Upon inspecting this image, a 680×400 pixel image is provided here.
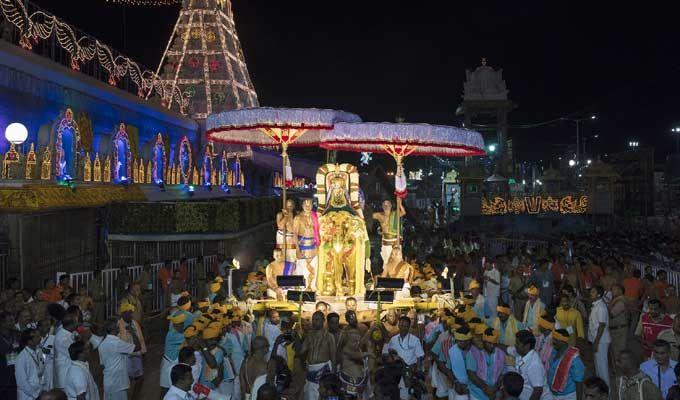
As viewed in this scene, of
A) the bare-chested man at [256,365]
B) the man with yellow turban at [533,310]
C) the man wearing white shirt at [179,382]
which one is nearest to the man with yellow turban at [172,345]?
the bare-chested man at [256,365]

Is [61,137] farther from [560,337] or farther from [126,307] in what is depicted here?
[560,337]

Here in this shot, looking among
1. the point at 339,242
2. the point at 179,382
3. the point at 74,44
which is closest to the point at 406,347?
the point at 179,382

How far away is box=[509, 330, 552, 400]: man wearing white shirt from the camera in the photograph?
20.4 feet

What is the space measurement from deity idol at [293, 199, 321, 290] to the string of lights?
8933 millimetres

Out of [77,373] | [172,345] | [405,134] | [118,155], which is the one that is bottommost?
[172,345]

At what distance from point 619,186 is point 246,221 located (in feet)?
93.3

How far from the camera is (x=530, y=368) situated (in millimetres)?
6234

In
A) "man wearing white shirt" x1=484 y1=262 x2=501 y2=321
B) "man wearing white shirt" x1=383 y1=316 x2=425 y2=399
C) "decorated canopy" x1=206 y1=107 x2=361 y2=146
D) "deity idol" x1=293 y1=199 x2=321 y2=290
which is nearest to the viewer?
"man wearing white shirt" x1=383 y1=316 x2=425 y2=399

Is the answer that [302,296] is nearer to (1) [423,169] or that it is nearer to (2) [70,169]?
(2) [70,169]

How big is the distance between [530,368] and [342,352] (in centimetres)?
204

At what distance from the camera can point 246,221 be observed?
68.0ft

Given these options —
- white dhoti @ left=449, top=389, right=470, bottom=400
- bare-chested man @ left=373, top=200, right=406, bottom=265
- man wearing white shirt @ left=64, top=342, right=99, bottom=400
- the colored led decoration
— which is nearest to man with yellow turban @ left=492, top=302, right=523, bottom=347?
white dhoti @ left=449, top=389, right=470, bottom=400

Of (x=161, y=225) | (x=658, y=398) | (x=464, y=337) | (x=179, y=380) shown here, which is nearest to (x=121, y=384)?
(x=179, y=380)

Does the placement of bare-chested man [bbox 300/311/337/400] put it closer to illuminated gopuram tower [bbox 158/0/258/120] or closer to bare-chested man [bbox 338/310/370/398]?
bare-chested man [bbox 338/310/370/398]
